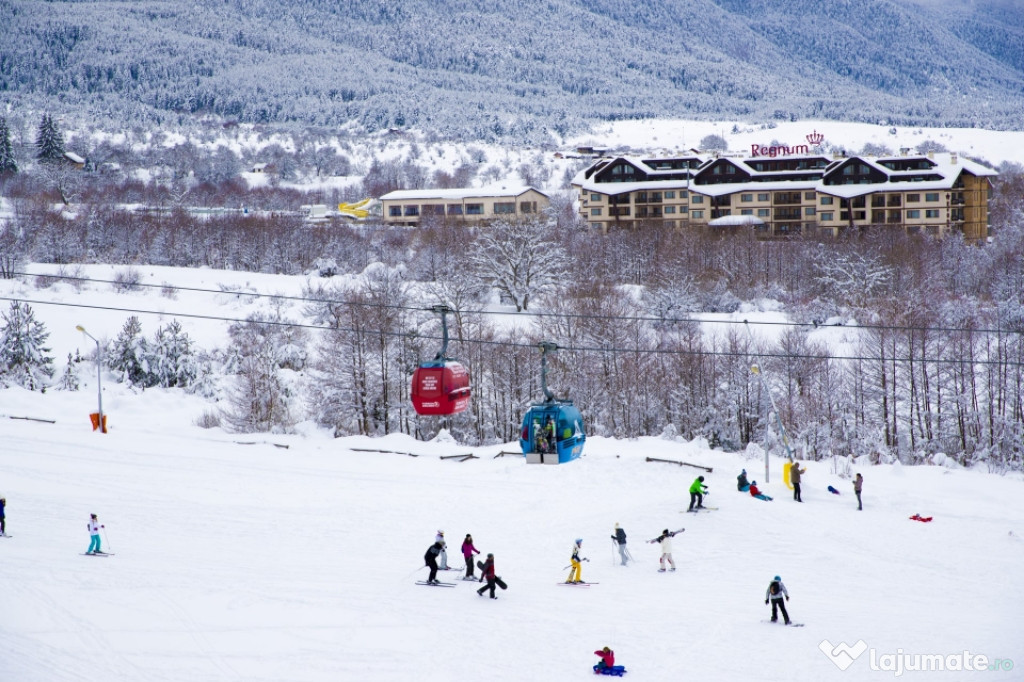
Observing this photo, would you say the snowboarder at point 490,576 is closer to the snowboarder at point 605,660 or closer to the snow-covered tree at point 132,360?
the snowboarder at point 605,660

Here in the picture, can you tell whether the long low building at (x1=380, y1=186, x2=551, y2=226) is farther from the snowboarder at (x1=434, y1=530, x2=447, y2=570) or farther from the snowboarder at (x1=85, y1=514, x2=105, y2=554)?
the snowboarder at (x1=434, y1=530, x2=447, y2=570)

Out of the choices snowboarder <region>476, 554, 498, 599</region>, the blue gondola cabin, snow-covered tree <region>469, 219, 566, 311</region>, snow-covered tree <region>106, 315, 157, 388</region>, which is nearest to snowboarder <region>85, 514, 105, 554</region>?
snowboarder <region>476, 554, 498, 599</region>

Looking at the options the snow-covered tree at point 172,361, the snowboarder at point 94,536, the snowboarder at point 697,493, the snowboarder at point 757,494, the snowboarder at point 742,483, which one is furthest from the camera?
the snow-covered tree at point 172,361

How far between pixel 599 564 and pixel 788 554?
4.64 meters

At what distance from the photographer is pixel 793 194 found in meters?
92.6

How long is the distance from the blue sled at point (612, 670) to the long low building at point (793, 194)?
7625cm

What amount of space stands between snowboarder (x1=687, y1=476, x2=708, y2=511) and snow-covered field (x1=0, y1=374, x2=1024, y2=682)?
0.47 m

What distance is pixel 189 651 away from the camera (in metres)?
17.9

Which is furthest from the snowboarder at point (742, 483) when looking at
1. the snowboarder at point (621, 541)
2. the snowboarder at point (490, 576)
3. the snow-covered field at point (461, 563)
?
the snowboarder at point (490, 576)

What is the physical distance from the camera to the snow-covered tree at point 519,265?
6788cm

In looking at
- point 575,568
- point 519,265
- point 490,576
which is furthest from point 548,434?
point 519,265

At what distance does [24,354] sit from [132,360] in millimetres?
5074
